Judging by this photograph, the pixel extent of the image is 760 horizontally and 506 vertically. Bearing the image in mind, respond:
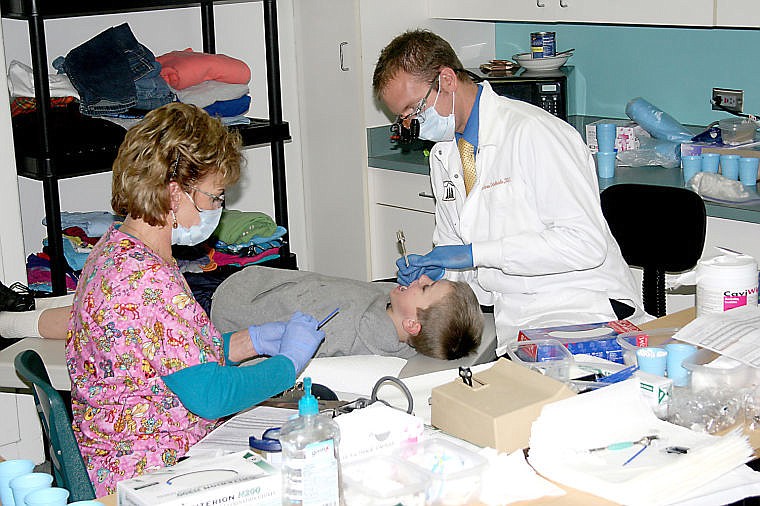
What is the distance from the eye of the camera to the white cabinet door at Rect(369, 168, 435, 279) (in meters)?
3.83

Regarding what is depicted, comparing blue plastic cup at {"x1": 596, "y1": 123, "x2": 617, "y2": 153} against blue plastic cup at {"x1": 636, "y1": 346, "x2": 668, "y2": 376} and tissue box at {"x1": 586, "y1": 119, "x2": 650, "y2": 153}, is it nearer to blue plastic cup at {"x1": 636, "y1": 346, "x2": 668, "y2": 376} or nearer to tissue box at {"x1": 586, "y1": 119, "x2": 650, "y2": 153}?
tissue box at {"x1": 586, "y1": 119, "x2": 650, "y2": 153}

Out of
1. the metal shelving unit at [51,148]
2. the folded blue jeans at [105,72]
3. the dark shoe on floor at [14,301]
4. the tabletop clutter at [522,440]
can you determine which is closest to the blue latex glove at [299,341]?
the tabletop clutter at [522,440]

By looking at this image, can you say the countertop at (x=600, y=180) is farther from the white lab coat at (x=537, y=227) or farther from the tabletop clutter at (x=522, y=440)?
the tabletop clutter at (x=522, y=440)

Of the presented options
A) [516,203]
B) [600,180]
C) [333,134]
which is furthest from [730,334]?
[333,134]

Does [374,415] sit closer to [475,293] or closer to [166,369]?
[166,369]

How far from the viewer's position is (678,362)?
6.28 ft

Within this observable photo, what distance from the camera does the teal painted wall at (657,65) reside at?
3574 mm

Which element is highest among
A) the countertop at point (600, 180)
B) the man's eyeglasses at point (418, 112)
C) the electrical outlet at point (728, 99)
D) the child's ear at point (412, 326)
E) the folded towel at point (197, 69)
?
the folded towel at point (197, 69)

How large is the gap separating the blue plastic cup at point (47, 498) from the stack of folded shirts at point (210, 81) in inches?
87.5

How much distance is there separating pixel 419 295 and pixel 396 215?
131 centimetres

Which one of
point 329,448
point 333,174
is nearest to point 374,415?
point 329,448

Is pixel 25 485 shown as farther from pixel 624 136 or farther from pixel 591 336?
pixel 624 136

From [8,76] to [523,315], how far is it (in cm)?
191

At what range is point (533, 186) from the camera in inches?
97.8
